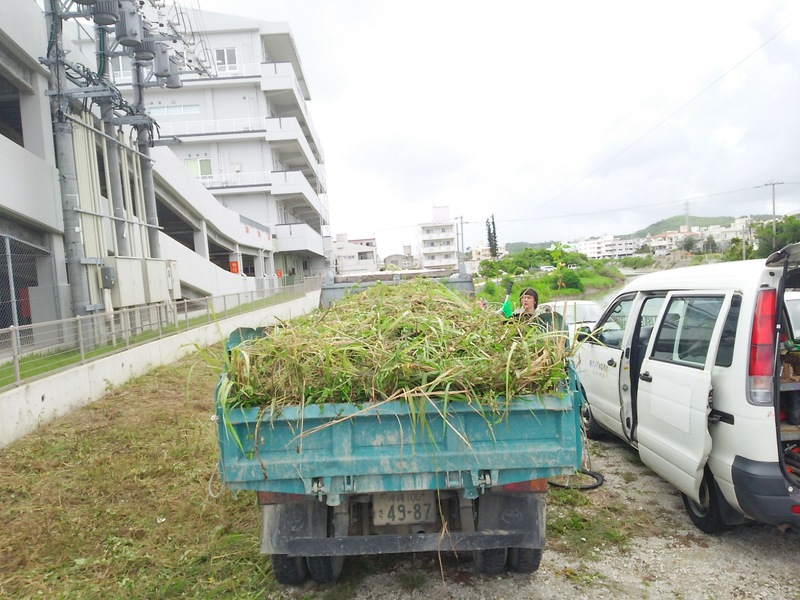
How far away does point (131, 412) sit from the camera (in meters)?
7.88

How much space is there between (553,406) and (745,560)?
1.85 meters

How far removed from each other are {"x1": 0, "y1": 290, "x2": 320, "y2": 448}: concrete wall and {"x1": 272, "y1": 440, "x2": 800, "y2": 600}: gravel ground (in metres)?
1.88

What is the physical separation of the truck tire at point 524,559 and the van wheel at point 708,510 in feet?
4.13

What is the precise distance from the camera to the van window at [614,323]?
5.39 m

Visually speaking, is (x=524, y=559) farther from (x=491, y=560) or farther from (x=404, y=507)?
(x=404, y=507)

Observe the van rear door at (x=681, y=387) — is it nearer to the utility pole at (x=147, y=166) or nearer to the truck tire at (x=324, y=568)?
the truck tire at (x=324, y=568)

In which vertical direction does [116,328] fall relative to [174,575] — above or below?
above

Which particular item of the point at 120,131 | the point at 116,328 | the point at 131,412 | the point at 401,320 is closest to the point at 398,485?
the point at 401,320

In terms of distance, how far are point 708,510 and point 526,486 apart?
1.59 metres

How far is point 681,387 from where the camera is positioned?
3951 millimetres

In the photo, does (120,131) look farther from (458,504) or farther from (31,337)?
(458,504)

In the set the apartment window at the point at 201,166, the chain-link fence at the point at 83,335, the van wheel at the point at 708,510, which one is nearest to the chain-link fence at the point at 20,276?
the chain-link fence at the point at 83,335

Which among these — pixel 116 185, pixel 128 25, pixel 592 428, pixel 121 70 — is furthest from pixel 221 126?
pixel 592 428

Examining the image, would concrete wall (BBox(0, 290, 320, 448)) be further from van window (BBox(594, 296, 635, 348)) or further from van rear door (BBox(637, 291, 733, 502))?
van window (BBox(594, 296, 635, 348))
